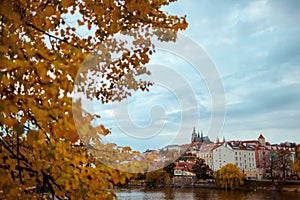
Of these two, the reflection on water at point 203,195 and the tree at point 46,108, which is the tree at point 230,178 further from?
the tree at point 46,108

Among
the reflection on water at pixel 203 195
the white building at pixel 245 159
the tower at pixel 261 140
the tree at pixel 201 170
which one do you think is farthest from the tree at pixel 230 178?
the tower at pixel 261 140

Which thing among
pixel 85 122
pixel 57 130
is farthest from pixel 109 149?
pixel 57 130

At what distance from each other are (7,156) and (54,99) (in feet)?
2.25

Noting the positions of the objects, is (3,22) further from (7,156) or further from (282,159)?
(282,159)

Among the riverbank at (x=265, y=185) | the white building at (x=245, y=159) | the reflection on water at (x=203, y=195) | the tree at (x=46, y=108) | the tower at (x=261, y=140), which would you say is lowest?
the reflection on water at (x=203, y=195)

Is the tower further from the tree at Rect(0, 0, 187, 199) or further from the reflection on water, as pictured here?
the tree at Rect(0, 0, 187, 199)

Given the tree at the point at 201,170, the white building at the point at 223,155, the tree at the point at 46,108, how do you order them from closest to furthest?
the tree at the point at 46,108 → the tree at the point at 201,170 → the white building at the point at 223,155

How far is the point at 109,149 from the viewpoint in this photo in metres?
2.41

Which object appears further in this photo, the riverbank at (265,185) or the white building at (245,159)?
the white building at (245,159)

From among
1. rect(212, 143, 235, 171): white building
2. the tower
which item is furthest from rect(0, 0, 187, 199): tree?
the tower

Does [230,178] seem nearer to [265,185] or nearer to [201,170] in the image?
[265,185]

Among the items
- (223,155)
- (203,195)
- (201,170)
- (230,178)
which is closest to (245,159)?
(223,155)

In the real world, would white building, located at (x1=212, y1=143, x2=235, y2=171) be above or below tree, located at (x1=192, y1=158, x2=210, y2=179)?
above

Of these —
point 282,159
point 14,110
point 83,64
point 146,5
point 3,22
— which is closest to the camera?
point 14,110
